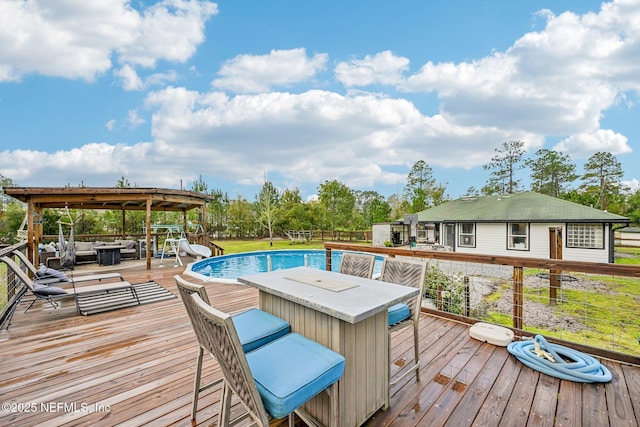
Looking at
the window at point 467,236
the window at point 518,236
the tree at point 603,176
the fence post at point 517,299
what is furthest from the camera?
the tree at point 603,176

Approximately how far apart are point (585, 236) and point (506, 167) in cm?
1754

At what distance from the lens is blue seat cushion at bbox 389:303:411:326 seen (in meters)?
2.21

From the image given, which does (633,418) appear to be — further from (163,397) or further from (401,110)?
(401,110)

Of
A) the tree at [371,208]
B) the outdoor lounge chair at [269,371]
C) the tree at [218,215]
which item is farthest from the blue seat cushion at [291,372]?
the tree at [218,215]

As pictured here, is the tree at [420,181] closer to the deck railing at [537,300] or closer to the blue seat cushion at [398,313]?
the deck railing at [537,300]

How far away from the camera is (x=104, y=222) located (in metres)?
16.4

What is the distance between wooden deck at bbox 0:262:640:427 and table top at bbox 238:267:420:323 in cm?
82

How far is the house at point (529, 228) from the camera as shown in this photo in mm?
11392

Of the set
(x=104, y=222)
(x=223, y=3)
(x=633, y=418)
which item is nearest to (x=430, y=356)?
(x=633, y=418)

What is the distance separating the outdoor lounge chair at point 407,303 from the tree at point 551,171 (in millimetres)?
30906

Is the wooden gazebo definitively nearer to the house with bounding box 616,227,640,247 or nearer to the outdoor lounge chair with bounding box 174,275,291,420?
the outdoor lounge chair with bounding box 174,275,291,420

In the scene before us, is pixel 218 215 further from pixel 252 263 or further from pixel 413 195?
pixel 413 195

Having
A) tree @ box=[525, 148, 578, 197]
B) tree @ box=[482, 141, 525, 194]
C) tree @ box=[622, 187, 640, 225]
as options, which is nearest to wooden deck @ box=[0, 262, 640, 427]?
tree @ box=[482, 141, 525, 194]

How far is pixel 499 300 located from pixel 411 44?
878cm
